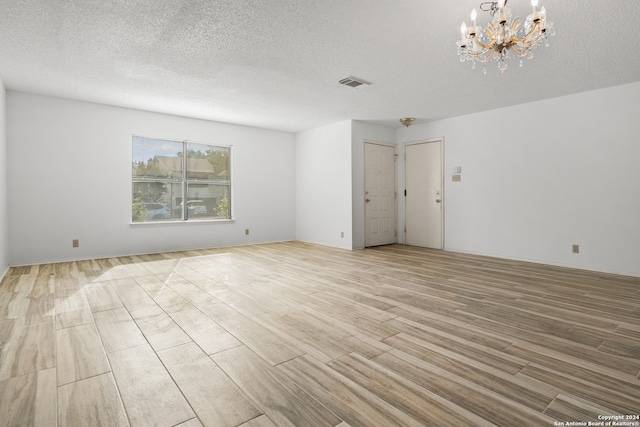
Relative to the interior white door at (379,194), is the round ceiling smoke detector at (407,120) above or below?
above

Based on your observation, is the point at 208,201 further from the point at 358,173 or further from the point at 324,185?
the point at 358,173

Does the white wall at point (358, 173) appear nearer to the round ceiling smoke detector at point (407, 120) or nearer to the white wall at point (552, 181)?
the round ceiling smoke detector at point (407, 120)

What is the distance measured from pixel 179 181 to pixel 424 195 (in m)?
4.82

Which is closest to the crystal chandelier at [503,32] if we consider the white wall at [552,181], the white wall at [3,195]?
the white wall at [552,181]

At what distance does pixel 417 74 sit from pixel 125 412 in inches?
160

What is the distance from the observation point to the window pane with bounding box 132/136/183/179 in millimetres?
5633

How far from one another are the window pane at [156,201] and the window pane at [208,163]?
1.40ft

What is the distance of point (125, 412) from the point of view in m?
1.42

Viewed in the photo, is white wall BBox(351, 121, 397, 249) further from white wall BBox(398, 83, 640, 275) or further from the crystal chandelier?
the crystal chandelier

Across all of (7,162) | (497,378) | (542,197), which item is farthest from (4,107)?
(542,197)

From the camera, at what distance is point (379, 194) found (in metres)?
6.62

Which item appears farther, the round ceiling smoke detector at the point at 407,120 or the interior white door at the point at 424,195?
the interior white door at the point at 424,195

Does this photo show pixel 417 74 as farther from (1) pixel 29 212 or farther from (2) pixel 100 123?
(1) pixel 29 212

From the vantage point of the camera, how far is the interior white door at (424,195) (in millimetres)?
6191
